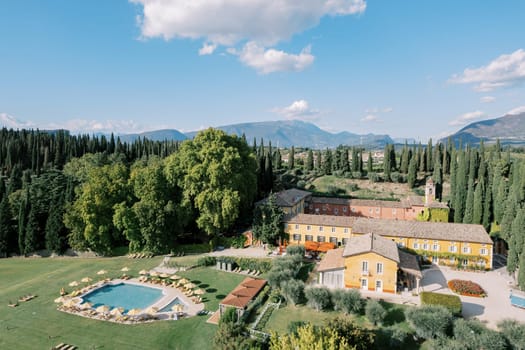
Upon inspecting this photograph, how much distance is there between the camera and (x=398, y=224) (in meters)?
36.7

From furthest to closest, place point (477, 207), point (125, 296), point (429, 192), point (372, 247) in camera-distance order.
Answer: point (429, 192) < point (477, 207) < point (125, 296) < point (372, 247)

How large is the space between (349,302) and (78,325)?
20.8 meters

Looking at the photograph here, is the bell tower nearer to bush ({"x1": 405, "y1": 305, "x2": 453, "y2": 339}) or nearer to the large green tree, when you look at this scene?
the large green tree

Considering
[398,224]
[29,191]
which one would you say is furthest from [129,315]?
[29,191]

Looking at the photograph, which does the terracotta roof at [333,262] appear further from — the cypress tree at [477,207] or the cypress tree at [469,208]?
the cypress tree at [477,207]

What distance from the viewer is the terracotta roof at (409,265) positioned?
1066 inches

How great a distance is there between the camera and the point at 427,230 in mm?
34469

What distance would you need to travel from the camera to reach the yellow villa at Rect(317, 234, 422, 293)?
89.1 feet

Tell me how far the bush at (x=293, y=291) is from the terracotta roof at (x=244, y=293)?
2698 mm

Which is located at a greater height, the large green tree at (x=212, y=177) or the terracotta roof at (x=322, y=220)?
the large green tree at (x=212, y=177)

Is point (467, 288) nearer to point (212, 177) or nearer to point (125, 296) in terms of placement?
point (212, 177)

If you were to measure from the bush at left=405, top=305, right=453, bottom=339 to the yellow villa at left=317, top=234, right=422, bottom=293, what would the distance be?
5740mm

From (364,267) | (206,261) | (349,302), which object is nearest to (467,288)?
(364,267)

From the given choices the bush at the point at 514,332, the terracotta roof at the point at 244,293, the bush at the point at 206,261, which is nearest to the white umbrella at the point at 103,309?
the terracotta roof at the point at 244,293
